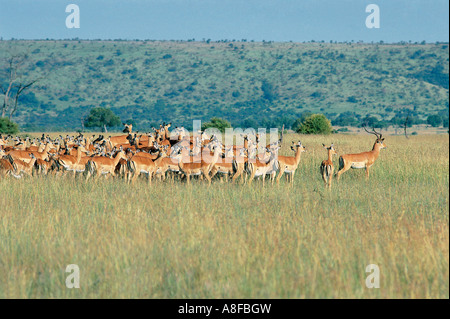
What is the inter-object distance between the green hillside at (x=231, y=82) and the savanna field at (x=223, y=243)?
258 feet

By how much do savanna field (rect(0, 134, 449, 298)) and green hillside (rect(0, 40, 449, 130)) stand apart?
258ft

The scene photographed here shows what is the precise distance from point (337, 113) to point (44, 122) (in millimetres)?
52220

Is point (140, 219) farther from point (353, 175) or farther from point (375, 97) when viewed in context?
point (375, 97)

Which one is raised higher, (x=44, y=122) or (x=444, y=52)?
(x=444, y=52)

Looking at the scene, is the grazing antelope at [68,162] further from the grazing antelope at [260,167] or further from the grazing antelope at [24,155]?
the grazing antelope at [260,167]

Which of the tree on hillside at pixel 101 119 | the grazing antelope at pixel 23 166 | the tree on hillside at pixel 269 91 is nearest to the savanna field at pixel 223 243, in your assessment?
the grazing antelope at pixel 23 166

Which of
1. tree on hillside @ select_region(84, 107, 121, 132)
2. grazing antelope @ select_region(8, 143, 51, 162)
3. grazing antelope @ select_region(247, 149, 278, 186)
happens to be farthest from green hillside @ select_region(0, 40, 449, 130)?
grazing antelope @ select_region(247, 149, 278, 186)

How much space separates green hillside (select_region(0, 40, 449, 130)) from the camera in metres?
102

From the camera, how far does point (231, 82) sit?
392 ft

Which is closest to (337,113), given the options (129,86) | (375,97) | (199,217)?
(375,97)

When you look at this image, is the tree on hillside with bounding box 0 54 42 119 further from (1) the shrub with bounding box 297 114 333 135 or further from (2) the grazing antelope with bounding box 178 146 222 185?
(2) the grazing antelope with bounding box 178 146 222 185

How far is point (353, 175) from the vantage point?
56.2ft

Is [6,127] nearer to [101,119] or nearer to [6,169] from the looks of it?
[101,119]
